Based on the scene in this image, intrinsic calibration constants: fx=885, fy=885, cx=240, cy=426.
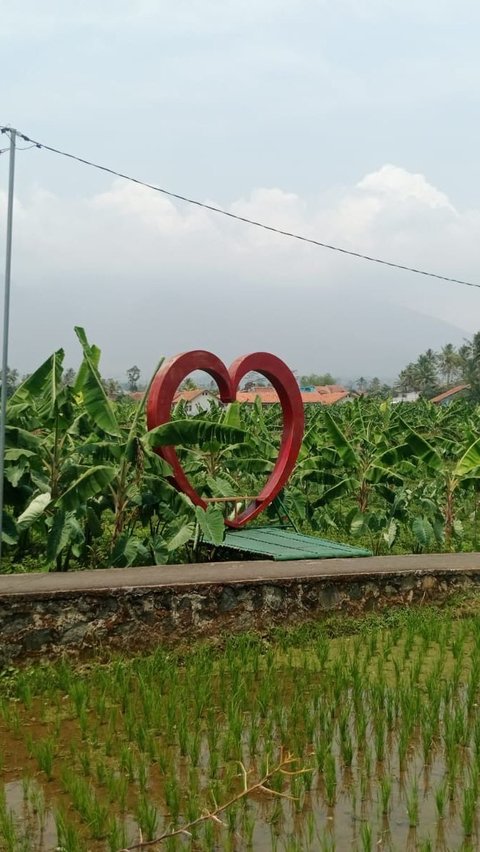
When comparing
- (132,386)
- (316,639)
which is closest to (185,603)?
(316,639)

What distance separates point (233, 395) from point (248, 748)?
165 inches

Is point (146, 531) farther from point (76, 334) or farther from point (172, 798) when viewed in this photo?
point (172, 798)

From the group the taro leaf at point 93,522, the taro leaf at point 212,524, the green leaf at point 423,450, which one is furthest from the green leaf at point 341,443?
the taro leaf at point 93,522

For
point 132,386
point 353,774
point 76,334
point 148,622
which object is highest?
→ point 132,386

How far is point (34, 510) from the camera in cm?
691

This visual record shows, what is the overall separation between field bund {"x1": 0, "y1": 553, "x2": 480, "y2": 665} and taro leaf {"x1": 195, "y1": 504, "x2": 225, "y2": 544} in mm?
234

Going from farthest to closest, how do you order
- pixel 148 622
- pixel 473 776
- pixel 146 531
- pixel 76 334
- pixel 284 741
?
1. pixel 146 531
2. pixel 76 334
3. pixel 148 622
4. pixel 284 741
5. pixel 473 776

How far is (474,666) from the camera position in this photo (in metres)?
5.57

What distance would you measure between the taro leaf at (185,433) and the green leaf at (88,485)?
52cm

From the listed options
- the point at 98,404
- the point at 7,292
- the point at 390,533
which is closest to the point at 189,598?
the point at 98,404

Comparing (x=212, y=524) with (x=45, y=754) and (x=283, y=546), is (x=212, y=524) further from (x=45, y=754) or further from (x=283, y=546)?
(x=45, y=754)

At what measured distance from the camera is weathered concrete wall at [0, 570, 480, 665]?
219 inches

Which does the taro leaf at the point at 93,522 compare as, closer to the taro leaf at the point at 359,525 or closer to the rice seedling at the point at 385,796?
the taro leaf at the point at 359,525

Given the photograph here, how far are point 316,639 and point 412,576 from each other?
1265 mm
